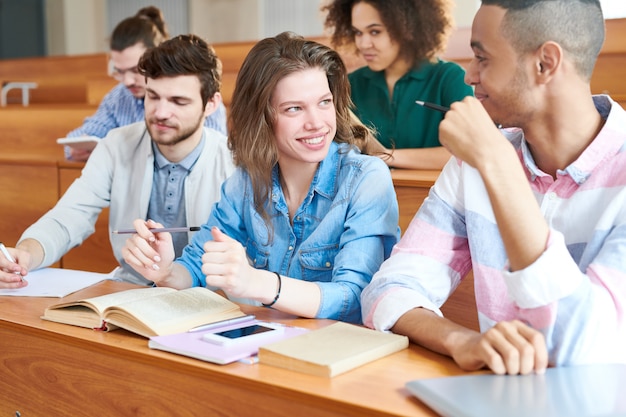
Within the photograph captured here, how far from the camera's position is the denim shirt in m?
1.45

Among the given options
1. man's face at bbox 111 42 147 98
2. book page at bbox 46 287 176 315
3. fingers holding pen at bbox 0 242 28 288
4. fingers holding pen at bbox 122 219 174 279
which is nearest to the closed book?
book page at bbox 46 287 176 315

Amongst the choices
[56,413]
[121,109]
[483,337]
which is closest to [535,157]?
[483,337]

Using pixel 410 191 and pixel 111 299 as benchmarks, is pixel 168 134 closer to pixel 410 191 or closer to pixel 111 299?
pixel 410 191

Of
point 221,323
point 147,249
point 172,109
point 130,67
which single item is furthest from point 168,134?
point 130,67

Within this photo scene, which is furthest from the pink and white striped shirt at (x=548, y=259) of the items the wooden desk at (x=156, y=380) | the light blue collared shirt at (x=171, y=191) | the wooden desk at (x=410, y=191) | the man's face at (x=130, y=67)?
the man's face at (x=130, y=67)

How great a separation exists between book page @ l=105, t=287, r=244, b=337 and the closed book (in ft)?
0.62

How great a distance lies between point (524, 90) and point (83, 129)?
8.05 ft

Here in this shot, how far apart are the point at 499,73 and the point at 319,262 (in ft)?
1.81

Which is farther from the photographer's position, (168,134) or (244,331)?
(168,134)

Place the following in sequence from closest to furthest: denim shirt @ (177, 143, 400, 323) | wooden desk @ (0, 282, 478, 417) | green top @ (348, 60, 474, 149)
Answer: wooden desk @ (0, 282, 478, 417) < denim shirt @ (177, 143, 400, 323) < green top @ (348, 60, 474, 149)

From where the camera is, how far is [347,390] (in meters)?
0.94

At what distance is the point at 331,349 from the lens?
1.06m

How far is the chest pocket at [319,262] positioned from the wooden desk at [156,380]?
231mm

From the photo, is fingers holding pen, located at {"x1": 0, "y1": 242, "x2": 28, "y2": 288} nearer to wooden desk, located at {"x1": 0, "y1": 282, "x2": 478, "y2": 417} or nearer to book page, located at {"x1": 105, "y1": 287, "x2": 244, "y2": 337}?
wooden desk, located at {"x1": 0, "y1": 282, "x2": 478, "y2": 417}
